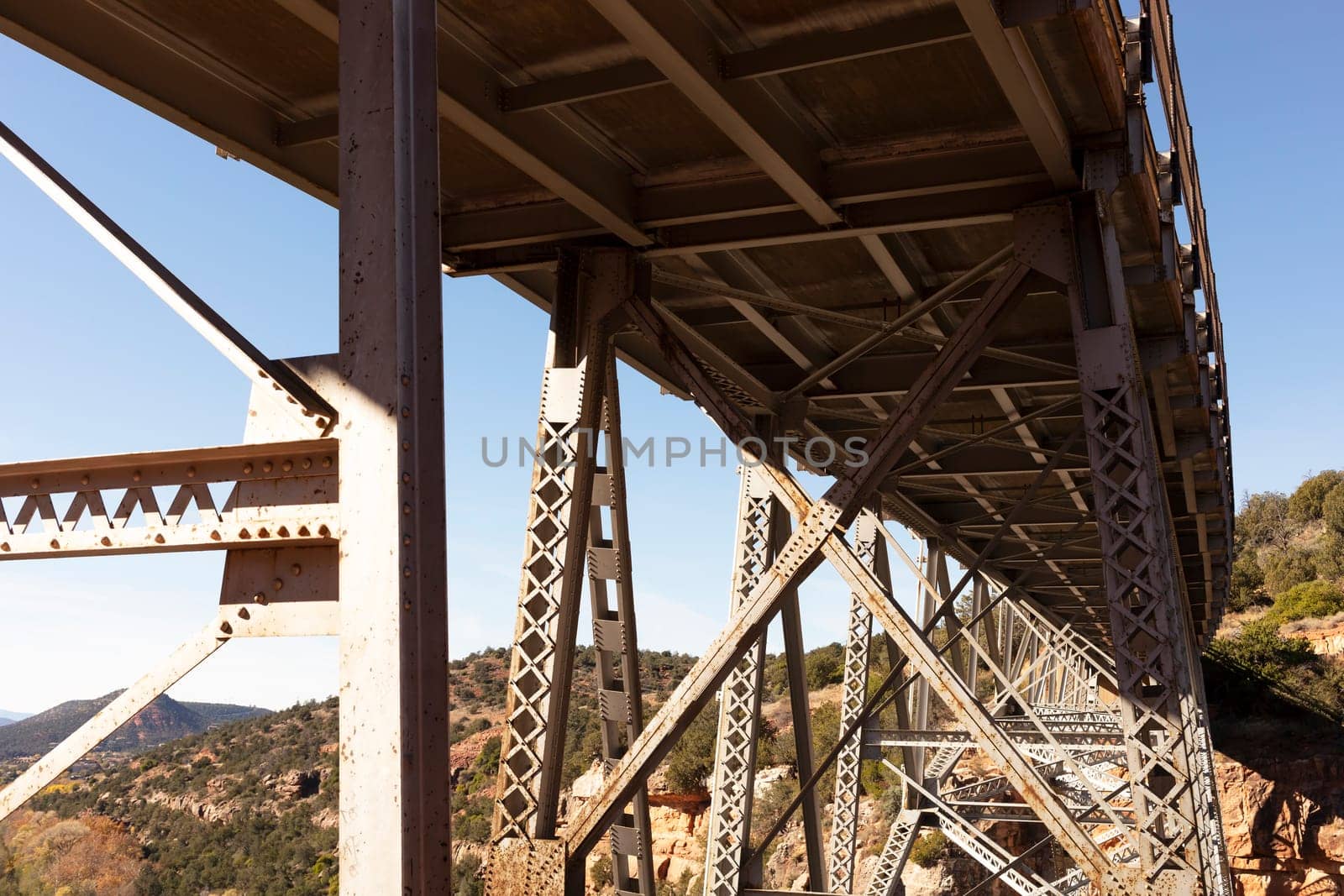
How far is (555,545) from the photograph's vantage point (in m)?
7.40

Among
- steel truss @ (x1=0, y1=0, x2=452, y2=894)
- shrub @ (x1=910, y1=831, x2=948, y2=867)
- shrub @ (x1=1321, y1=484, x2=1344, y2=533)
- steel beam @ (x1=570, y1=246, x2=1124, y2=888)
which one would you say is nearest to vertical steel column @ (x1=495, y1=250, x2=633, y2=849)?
steel beam @ (x1=570, y1=246, x2=1124, y2=888)

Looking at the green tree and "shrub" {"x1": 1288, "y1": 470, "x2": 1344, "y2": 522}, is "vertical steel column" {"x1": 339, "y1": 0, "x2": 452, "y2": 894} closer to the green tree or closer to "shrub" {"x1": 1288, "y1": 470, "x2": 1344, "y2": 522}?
the green tree

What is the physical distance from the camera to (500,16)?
6.05 meters

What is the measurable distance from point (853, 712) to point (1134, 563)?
25.0 ft

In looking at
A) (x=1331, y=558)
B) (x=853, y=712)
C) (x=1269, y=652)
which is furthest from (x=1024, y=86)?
(x=1331, y=558)

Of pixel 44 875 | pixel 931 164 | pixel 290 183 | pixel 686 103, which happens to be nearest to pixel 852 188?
pixel 931 164

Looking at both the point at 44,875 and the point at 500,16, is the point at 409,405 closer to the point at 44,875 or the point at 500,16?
the point at 500,16

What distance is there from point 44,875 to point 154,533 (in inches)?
1101

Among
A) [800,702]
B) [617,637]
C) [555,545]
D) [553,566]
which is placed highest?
[555,545]

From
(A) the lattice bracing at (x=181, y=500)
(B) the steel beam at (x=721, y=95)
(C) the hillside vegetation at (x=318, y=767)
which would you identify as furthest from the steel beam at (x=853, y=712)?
(A) the lattice bracing at (x=181, y=500)

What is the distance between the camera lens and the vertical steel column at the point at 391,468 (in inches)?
106

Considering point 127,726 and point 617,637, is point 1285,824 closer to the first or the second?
point 617,637

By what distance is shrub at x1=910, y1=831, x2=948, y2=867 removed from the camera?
89.8 feet

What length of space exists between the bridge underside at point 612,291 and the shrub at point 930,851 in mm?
18703
